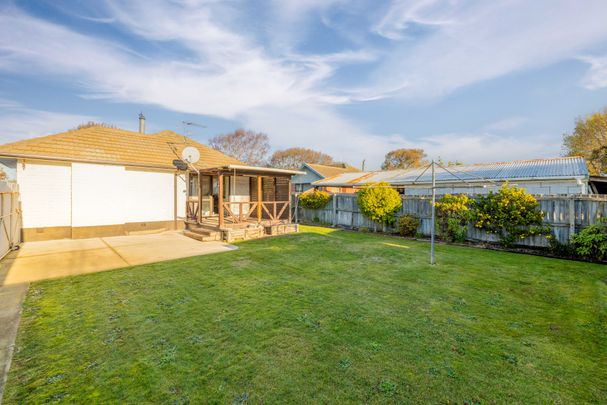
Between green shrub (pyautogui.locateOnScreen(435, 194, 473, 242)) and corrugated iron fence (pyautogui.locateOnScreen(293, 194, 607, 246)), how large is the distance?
312 mm

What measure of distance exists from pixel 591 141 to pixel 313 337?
36.1 metres

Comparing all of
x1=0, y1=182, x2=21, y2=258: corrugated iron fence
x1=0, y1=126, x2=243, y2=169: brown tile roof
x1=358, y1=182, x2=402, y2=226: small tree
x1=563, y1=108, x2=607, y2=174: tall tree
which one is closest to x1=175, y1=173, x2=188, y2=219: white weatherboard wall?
x1=0, y1=126, x2=243, y2=169: brown tile roof

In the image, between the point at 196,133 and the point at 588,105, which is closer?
the point at 196,133

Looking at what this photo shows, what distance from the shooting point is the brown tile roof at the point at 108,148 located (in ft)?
30.9

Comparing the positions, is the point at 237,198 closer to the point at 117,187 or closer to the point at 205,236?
the point at 205,236

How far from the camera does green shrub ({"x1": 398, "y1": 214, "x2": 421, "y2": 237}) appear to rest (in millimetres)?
10742

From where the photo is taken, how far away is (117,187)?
10.8 m

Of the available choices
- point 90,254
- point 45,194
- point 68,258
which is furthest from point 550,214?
point 45,194

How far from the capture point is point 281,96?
16.6m

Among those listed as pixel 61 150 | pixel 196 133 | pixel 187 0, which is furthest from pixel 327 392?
pixel 196 133

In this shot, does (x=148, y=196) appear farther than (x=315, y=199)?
No

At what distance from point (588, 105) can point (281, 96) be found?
29125mm

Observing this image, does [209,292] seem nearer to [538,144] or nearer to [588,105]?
[538,144]

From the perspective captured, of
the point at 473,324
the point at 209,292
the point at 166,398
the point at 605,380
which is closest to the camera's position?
the point at 166,398
